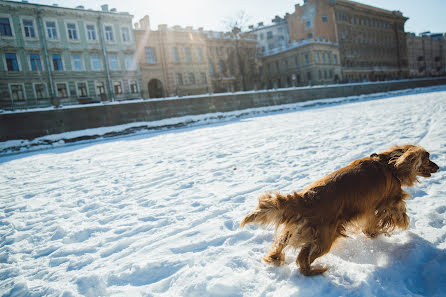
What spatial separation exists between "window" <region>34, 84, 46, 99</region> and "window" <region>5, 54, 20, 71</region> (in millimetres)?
2325

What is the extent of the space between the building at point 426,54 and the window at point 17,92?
83628 mm

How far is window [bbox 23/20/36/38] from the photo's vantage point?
26.7 meters

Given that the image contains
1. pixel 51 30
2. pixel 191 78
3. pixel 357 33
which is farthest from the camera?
pixel 357 33

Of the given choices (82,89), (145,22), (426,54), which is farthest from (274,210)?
(426,54)

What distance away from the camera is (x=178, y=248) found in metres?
2.49

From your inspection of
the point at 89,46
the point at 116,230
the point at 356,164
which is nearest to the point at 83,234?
the point at 116,230

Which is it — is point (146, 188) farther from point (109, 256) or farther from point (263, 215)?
point (263, 215)

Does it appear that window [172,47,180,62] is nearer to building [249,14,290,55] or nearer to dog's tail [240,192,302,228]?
building [249,14,290,55]

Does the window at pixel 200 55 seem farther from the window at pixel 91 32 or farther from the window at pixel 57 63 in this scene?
the window at pixel 57 63

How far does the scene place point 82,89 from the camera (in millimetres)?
29562

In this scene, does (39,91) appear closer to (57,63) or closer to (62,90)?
(62,90)

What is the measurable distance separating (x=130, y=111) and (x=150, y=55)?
21.9 meters

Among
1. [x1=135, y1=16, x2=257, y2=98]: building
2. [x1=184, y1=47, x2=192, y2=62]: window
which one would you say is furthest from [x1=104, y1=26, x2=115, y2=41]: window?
[x1=184, y1=47, x2=192, y2=62]: window

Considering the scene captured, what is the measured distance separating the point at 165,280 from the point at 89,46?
34211 mm
